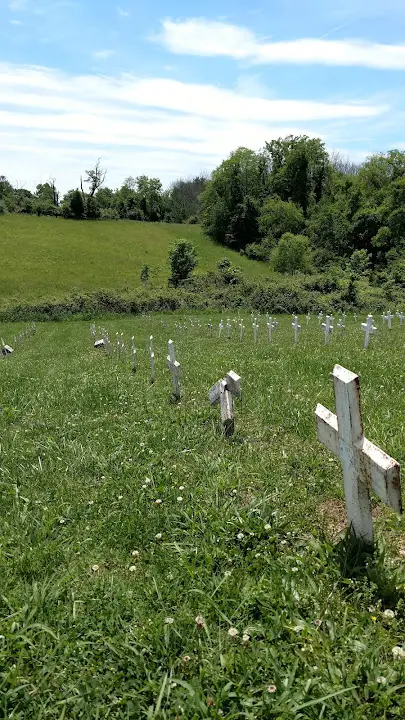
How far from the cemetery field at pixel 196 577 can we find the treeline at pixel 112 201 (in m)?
85.4

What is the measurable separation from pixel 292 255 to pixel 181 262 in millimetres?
14979

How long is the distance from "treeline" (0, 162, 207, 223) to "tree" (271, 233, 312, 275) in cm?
2991

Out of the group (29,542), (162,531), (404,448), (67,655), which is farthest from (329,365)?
(67,655)

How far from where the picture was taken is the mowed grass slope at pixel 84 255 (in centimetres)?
5997

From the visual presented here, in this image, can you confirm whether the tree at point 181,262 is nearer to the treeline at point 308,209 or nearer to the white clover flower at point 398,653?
the treeline at point 308,209

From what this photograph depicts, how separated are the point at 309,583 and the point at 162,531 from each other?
4.65 ft

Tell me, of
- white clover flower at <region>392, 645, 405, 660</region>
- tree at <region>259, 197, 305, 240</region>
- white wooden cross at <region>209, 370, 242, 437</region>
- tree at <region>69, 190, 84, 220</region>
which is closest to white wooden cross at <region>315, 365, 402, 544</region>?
white clover flower at <region>392, 645, 405, 660</region>

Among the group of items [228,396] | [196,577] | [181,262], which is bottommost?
[196,577]

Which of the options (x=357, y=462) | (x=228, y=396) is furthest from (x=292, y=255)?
(x=357, y=462)

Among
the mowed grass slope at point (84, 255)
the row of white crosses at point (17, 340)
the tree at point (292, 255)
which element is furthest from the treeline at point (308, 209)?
the row of white crosses at point (17, 340)

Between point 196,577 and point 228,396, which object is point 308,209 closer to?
point 228,396

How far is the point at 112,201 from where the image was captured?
9788 cm

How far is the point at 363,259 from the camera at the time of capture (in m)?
59.1

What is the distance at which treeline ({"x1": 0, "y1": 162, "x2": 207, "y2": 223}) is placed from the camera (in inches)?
3344
